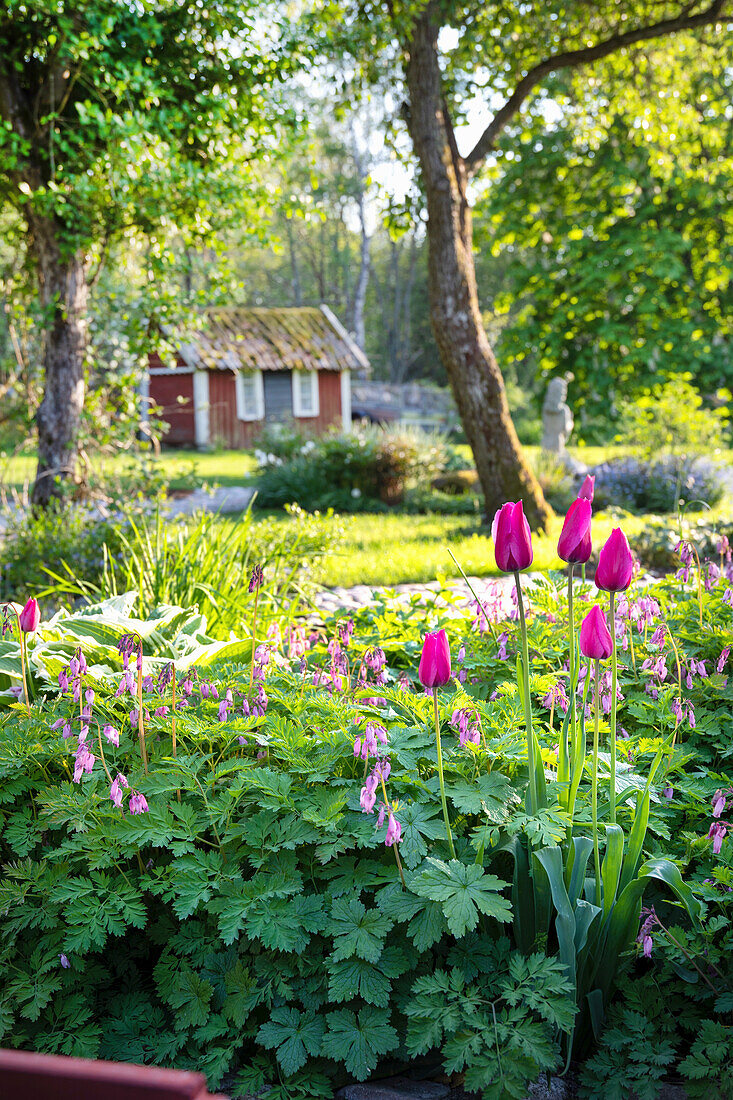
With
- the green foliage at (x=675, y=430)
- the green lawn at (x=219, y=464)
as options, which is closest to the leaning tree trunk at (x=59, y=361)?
the green lawn at (x=219, y=464)

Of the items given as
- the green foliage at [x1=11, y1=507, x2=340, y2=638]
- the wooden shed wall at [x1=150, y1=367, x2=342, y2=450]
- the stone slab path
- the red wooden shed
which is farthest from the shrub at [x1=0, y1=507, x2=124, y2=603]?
the wooden shed wall at [x1=150, y1=367, x2=342, y2=450]

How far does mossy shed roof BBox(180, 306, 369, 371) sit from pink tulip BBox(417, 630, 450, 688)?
22.2 meters

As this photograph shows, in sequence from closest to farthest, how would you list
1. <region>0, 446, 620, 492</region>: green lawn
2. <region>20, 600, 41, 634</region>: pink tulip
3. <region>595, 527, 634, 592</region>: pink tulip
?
<region>595, 527, 634, 592</region>: pink tulip, <region>20, 600, 41, 634</region>: pink tulip, <region>0, 446, 620, 492</region>: green lawn

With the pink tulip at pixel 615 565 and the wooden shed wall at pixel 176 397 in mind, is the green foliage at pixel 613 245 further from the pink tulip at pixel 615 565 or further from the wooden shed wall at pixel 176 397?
the wooden shed wall at pixel 176 397

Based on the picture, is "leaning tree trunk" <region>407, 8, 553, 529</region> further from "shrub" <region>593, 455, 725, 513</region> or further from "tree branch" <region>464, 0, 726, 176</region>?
"shrub" <region>593, 455, 725, 513</region>

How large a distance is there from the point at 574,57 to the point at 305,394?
18301 millimetres

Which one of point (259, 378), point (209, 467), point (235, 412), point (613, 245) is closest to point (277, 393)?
point (259, 378)

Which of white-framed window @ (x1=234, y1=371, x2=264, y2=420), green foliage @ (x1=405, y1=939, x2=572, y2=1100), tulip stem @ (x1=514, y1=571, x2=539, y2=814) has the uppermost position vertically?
white-framed window @ (x1=234, y1=371, x2=264, y2=420)

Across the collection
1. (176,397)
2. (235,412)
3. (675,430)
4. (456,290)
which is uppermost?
(456,290)

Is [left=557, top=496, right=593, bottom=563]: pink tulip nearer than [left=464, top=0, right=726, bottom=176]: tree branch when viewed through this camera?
Yes

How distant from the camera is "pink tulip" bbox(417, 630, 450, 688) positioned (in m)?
1.74

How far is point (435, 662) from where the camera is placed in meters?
1.75

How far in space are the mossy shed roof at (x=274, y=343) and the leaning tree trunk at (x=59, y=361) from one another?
16071 millimetres

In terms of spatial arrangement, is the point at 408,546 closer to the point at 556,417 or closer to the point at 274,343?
the point at 556,417
